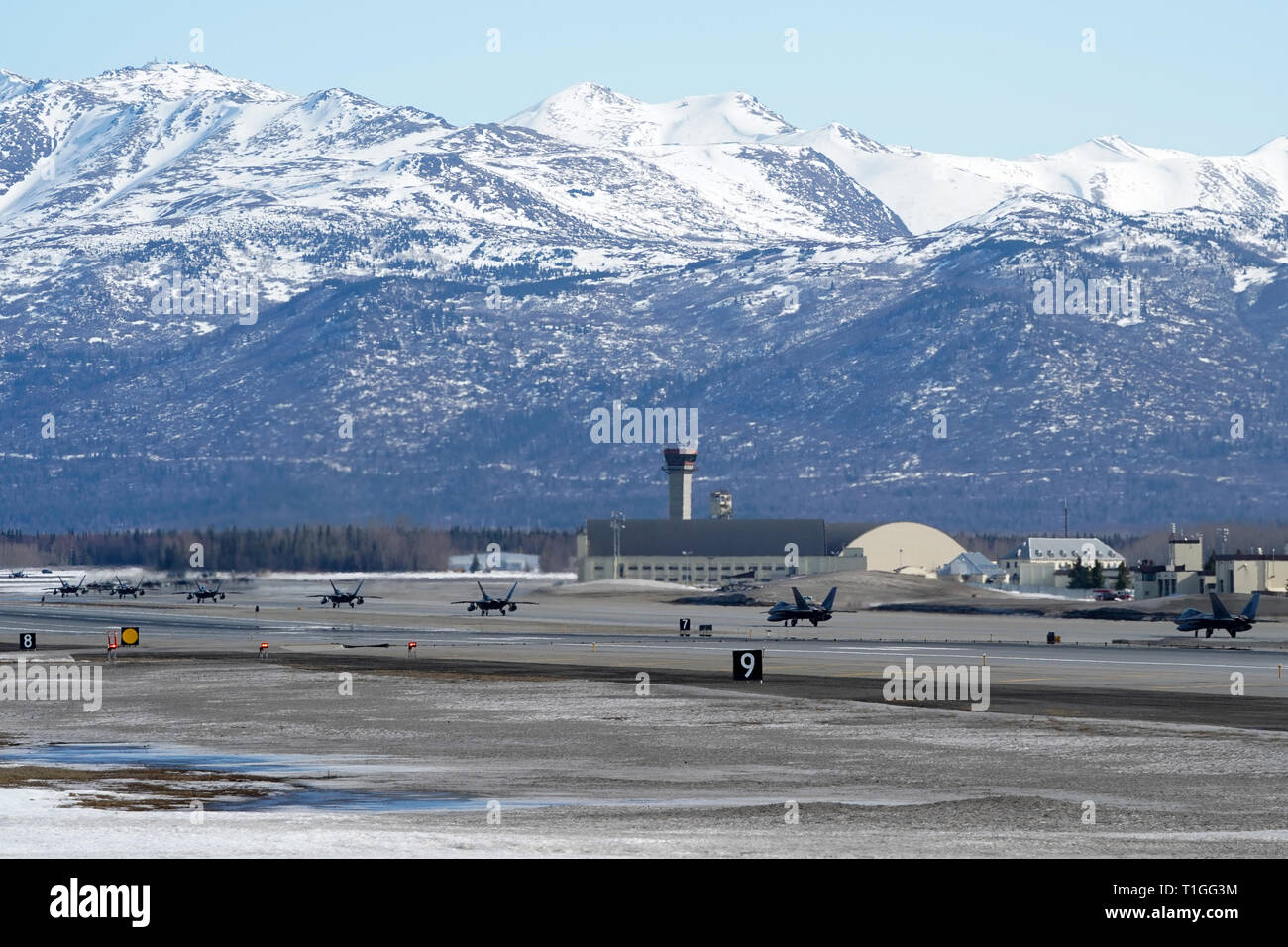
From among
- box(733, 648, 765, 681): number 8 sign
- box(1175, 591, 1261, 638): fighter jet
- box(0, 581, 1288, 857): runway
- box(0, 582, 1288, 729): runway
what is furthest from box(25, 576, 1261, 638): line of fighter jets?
box(733, 648, 765, 681): number 8 sign

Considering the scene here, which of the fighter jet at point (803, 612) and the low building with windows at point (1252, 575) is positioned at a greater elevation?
the low building with windows at point (1252, 575)

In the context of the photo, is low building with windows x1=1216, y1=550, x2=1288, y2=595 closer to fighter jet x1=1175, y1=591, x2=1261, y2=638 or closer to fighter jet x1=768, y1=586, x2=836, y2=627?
fighter jet x1=768, y1=586, x2=836, y2=627

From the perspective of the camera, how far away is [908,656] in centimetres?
9812

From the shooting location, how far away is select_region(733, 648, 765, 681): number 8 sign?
78.1 metres

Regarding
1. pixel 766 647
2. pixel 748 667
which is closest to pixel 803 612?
pixel 766 647

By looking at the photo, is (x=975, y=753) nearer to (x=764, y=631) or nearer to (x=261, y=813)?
(x=261, y=813)

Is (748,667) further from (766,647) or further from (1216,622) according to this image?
(1216,622)

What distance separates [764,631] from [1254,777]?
304 ft

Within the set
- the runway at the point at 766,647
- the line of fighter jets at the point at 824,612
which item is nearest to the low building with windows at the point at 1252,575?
the runway at the point at 766,647

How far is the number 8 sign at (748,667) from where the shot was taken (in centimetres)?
7812

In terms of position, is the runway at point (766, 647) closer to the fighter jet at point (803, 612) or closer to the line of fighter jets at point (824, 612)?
the fighter jet at point (803, 612)
